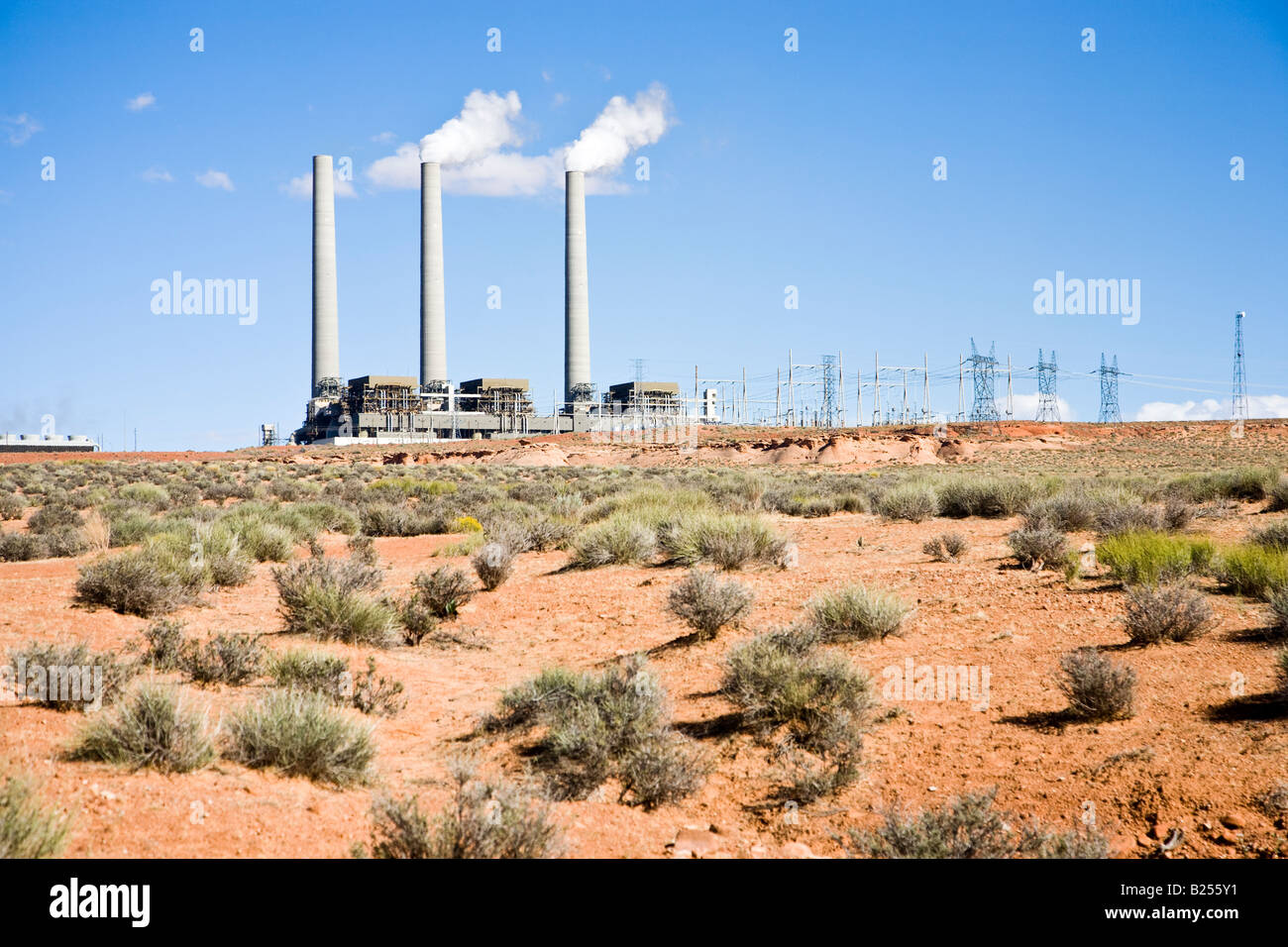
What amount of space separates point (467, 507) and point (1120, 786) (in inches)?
760

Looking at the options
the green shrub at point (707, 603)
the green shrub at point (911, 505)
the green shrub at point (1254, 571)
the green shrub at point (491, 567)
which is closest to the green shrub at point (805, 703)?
the green shrub at point (707, 603)

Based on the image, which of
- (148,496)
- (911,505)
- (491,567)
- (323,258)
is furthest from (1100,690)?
(323,258)

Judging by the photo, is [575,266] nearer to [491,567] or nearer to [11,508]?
[11,508]

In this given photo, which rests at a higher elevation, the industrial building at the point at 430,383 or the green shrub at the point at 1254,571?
the industrial building at the point at 430,383

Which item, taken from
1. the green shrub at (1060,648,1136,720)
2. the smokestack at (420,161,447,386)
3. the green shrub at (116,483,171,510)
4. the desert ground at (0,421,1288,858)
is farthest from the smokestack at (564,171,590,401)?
the green shrub at (1060,648,1136,720)

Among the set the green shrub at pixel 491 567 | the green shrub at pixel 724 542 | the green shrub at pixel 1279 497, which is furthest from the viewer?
the green shrub at pixel 1279 497

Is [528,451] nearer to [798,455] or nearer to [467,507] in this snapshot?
[798,455]

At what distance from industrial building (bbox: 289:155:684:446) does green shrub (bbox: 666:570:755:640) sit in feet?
274

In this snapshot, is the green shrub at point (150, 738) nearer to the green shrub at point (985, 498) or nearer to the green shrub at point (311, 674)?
the green shrub at point (311, 674)

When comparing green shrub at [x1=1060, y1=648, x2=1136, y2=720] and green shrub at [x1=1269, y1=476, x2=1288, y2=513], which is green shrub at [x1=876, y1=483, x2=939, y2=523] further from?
green shrub at [x1=1060, y1=648, x2=1136, y2=720]

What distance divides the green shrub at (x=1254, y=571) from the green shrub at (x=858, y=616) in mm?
3747

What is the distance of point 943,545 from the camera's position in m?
14.7

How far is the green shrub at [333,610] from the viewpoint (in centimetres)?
1058

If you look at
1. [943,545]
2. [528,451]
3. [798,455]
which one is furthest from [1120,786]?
[528,451]
